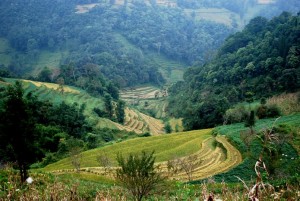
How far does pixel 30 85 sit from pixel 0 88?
1718cm

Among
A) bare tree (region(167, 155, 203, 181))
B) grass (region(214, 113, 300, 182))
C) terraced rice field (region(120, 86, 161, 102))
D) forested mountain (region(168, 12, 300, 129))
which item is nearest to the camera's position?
bare tree (region(167, 155, 203, 181))

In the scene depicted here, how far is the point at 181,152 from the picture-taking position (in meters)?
44.2

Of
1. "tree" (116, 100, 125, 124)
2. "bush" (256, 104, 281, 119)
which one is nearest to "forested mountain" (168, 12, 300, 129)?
"bush" (256, 104, 281, 119)

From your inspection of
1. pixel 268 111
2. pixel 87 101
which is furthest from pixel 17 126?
pixel 87 101

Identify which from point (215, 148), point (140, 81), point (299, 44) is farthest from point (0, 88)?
point (140, 81)

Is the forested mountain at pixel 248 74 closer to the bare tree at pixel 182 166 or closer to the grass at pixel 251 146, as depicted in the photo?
the grass at pixel 251 146

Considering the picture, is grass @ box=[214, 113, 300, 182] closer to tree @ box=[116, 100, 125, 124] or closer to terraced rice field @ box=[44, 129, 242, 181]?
terraced rice field @ box=[44, 129, 242, 181]

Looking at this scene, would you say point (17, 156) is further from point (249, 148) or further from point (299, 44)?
point (299, 44)

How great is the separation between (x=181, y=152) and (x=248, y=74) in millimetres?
41052

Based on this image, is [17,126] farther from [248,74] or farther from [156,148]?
[248,74]

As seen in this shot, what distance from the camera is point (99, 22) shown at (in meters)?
198

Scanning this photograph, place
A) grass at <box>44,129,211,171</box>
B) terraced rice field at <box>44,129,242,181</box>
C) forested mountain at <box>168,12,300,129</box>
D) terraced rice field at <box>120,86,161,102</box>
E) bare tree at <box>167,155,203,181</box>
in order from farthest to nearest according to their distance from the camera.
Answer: terraced rice field at <box>120,86,161,102</box> → forested mountain at <box>168,12,300,129</box> → grass at <box>44,129,211,171</box> → terraced rice field at <box>44,129,242,181</box> → bare tree at <box>167,155,203,181</box>

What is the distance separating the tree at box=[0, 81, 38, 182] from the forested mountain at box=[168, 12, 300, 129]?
46.9 meters

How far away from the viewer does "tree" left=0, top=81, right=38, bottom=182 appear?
817 inches
